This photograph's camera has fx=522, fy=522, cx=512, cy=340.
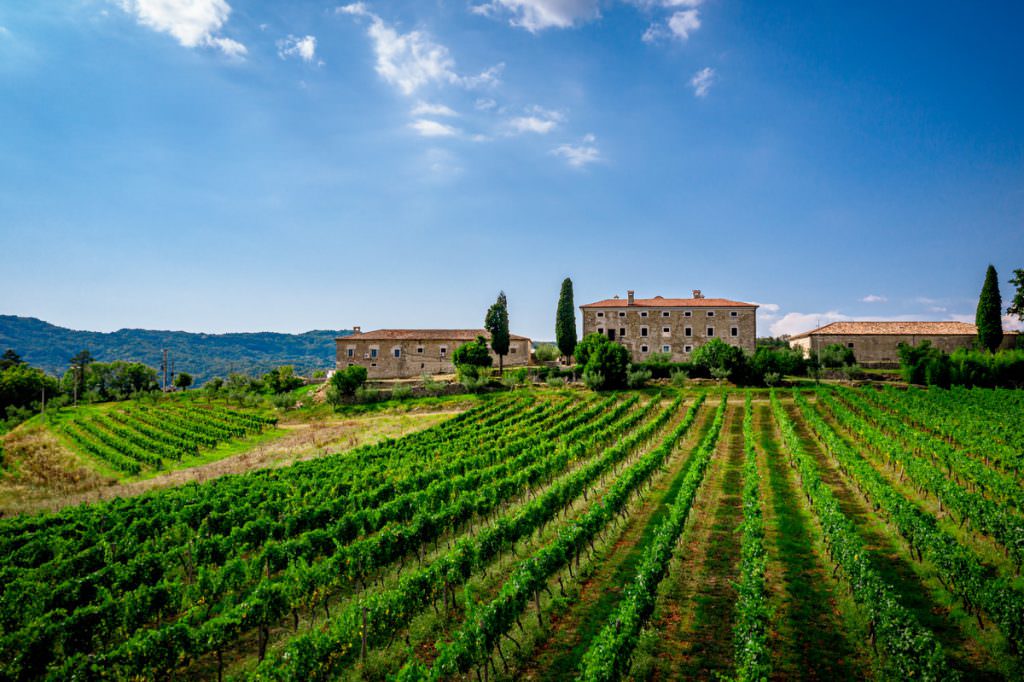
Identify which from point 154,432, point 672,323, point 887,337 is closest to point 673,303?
→ point 672,323

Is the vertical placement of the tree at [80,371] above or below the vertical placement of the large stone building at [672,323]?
below

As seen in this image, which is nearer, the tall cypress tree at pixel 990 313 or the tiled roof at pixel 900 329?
the tall cypress tree at pixel 990 313

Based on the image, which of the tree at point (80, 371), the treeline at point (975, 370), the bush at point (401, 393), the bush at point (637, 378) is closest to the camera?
the treeline at point (975, 370)

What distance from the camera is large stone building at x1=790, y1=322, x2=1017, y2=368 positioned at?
178ft

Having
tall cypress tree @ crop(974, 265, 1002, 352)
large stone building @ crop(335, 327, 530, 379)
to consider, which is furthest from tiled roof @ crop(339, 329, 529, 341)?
tall cypress tree @ crop(974, 265, 1002, 352)

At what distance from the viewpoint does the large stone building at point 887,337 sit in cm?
5434

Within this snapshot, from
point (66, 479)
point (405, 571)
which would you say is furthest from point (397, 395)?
point (405, 571)

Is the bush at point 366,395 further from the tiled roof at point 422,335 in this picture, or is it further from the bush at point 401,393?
the tiled roof at point 422,335

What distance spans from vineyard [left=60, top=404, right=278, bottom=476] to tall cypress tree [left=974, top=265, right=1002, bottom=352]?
222ft

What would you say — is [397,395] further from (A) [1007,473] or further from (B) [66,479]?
(A) [1007,473]

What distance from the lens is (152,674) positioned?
317 inches

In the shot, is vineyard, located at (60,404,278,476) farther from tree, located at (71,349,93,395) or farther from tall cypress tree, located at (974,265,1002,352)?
tall cypress tree, located at (974,265,1002,352)

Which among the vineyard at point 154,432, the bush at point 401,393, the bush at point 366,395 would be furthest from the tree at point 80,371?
the bush at point 401,393

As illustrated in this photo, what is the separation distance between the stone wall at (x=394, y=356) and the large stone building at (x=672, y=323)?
14.1 meters
